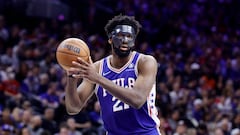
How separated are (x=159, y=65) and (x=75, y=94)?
9428mm

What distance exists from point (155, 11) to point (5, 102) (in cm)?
1026

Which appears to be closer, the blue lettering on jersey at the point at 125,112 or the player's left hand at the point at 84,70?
the player's left hand at the point at 84,70

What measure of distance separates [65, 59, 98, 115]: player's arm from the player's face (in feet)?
1.46

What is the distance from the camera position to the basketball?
16.0 ft

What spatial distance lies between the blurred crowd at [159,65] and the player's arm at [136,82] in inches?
190

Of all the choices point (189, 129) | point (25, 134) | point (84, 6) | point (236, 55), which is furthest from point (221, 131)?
point (84, 6)

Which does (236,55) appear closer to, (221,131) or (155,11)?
(155,11)

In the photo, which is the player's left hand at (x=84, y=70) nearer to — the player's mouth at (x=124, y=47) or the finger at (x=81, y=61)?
the finger at (x=81, y=61)

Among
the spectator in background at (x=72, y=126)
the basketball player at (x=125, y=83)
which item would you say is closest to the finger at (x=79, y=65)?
the basketball player at (x=125, y=83)

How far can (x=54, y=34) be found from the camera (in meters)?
16.8

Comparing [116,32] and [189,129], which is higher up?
[116,32]

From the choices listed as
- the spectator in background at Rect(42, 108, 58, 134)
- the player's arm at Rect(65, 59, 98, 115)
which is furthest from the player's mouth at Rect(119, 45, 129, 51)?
the spectator in background at Rect(42, 108, 58, 134)

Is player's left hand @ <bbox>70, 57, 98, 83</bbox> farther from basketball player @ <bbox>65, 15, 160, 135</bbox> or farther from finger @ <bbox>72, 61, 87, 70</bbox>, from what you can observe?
basketball player @ <bbox>65, 15, 160, 135</bbox>

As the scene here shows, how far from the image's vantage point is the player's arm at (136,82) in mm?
4633
